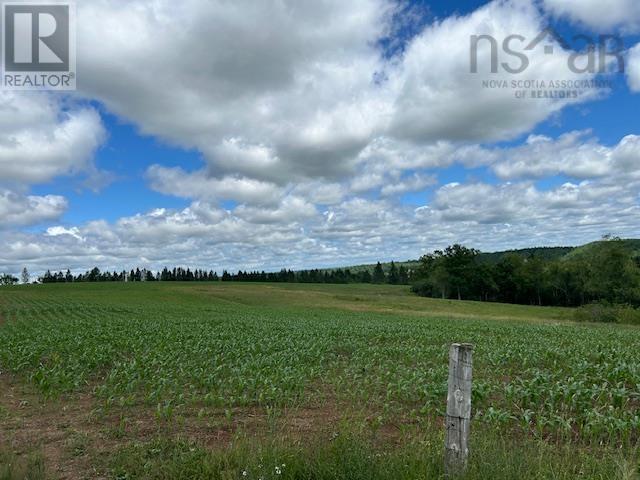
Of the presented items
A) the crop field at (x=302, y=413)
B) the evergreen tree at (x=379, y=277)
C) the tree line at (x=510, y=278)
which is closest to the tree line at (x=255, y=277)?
the evergreen tree at (x=379, y=277)

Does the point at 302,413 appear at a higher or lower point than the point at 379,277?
higher

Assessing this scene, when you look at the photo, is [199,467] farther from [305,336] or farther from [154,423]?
[305,336]

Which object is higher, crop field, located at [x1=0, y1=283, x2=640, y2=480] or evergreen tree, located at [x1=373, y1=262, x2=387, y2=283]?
crop field, located at [x1=0, y1=283, x2=640, y2=480]

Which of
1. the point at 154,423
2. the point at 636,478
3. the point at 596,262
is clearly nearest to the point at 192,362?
the point at 154,423

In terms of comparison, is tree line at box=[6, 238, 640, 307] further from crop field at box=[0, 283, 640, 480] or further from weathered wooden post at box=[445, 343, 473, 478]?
weathered wooden post at box=[445, 343, 473, 478]

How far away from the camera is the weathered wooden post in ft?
14.9

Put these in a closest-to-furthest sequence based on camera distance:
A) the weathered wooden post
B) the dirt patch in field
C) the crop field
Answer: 1. the weathered wooden post
2. the crop field
3. the dirt patch in field

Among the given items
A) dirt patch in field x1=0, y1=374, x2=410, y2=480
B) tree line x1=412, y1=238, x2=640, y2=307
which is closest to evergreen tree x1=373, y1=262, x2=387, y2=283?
tree line x1=412, y1=238, x2=640, y2=307

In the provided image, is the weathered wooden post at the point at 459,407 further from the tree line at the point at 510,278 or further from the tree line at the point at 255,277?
the tree line at the point at 255,277

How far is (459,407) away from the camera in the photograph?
4.62 meters

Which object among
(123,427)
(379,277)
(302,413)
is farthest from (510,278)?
(123,427)

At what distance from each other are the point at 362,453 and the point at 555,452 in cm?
247

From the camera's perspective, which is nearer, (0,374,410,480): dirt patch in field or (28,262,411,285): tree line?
(0,374,410,480): dirt patch in field

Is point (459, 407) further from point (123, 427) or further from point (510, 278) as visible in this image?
point (510, 278)
